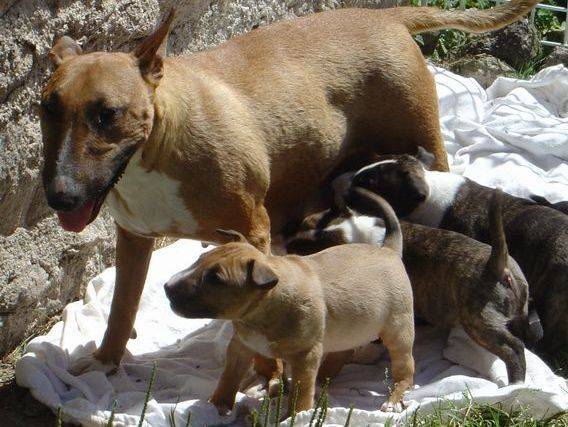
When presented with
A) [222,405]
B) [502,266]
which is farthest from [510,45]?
[222,405]

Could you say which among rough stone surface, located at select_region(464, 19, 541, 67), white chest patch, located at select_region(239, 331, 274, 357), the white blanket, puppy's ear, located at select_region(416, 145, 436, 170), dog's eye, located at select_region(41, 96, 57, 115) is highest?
dog's eye, located at select_region(41, 96, 57, 115)

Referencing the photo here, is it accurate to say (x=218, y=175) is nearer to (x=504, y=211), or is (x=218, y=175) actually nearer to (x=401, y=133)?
(x=401, y=133)

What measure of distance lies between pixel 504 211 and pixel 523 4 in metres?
1.26

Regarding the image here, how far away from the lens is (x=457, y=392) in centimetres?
450

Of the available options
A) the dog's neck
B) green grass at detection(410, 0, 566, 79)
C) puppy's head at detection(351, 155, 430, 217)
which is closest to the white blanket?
puppy's head at detection(351, 155, 430, 217)

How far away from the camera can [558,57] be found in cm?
859

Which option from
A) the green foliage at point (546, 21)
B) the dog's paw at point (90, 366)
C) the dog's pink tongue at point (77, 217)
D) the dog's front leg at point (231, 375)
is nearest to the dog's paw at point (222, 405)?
the dog's front leg at point (231, 375)

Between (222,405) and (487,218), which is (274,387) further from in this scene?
(487,218)

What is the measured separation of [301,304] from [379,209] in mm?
868

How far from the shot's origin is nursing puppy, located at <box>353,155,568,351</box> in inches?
193

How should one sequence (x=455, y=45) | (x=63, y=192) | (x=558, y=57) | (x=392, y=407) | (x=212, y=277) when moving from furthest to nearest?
(x=455, y=45) → (x=558, y=57) → (x=392, y=407) → (x=212, y=277) → (x=63, y=192)

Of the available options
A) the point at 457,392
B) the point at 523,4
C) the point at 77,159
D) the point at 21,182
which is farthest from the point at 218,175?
the point at 523,4

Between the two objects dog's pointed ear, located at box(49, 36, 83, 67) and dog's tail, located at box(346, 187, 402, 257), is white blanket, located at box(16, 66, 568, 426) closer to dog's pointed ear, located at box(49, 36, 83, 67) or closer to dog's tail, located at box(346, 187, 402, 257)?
dog's tail, located at box(346, 187, 402, 257)

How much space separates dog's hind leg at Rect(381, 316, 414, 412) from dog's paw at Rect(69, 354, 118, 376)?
1.23m
